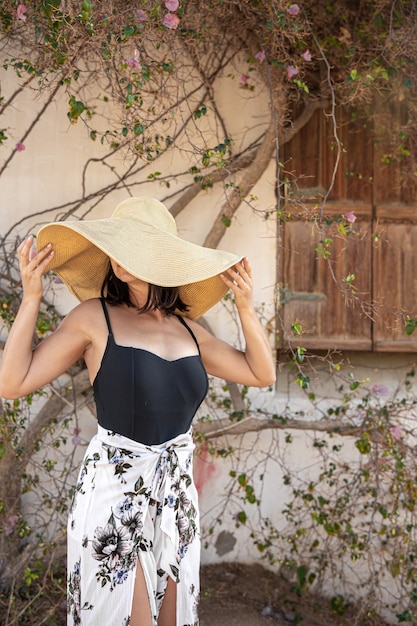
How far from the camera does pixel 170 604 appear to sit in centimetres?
223

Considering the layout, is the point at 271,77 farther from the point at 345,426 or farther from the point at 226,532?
the point at 226,532

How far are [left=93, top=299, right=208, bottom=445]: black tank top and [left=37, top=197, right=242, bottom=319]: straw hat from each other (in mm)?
239

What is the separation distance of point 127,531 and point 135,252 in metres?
0.86

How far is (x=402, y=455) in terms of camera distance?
3.42m

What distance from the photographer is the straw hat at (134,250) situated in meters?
2.15

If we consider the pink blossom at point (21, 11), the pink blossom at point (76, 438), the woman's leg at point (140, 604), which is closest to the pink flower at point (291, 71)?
the pink blossom at point (21, 11)

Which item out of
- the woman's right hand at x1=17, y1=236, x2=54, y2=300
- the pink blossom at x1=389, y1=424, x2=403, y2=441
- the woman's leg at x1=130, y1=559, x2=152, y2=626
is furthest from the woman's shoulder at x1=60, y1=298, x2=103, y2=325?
the pink blossom at x1=389, y1=424, x2=403, y2=441

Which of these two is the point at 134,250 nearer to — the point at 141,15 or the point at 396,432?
the point at 141,15

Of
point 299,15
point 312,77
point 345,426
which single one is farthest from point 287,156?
point 345,426

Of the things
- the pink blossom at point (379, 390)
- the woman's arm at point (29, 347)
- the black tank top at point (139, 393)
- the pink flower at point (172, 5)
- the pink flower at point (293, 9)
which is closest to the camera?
the woman's arm at point (29, 347)

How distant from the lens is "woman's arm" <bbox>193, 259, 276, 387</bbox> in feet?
7.75

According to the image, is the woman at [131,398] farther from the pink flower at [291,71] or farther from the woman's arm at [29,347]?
the pink flower at [291,71]

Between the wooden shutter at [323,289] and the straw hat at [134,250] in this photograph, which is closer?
the straw hat at [134,250]

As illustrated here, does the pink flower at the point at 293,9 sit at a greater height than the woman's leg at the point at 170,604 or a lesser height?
greater
